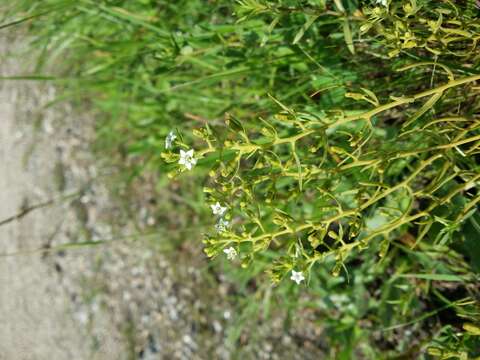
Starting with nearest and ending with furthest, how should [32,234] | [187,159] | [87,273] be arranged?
[187,159]
[87,273]
[32,234]

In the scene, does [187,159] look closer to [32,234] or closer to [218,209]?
[218,209]

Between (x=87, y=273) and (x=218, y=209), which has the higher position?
(x=218, y=209)

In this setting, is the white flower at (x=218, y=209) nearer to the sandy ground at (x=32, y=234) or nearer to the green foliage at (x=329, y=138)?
the green foliage at (x=329, y=138)

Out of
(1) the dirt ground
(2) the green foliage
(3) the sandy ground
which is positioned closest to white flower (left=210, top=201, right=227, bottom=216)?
(2) the green foliage

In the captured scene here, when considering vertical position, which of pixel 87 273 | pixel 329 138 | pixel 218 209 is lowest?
pixel 87 273

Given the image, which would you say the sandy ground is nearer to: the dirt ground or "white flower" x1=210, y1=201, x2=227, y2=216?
the dirt ground

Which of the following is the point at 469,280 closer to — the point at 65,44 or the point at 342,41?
the point at 342,41

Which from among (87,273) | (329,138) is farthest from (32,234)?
(329,138)

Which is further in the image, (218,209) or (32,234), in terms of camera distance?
(32,234)
